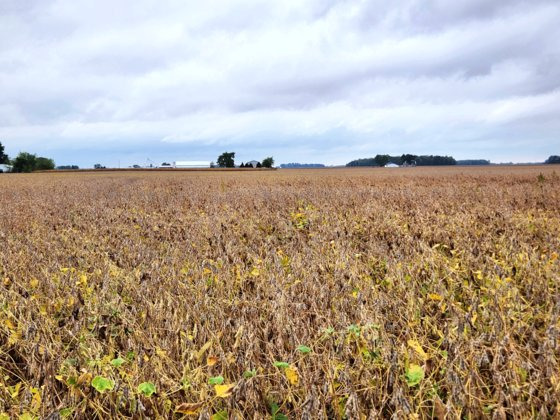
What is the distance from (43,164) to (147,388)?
135647 mm

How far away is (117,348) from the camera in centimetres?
209

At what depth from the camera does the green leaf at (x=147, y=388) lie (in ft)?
4.96

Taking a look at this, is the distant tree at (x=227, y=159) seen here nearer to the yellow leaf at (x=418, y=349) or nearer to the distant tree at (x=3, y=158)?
the distant tree at (x=3, y=158)

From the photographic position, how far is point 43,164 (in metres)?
114

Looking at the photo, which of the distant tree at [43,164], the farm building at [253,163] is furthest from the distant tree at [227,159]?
the distant tree at [43,164]

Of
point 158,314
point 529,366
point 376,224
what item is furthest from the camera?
point 376,224

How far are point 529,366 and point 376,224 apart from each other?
3.50m

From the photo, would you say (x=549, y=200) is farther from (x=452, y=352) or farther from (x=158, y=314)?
(x=158, y=314)

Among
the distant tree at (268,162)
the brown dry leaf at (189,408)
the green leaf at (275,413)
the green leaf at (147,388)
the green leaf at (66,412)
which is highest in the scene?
the distant tree at (268,162)

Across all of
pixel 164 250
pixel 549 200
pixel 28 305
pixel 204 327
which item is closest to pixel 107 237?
pixel 164 250

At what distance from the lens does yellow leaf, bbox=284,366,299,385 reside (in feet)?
5.13

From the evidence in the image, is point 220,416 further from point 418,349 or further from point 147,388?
point 418,349

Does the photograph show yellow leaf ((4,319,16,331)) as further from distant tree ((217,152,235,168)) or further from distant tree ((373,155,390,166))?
distant tree ((373,155,390,166))

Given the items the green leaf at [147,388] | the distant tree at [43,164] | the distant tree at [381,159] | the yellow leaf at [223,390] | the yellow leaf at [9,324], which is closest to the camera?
the yellow leaf at [223,390]
